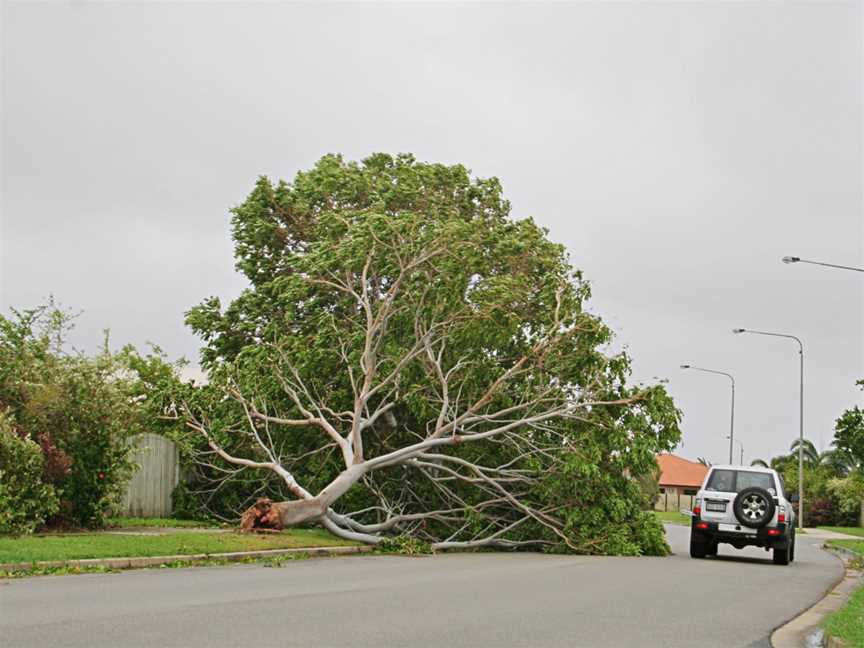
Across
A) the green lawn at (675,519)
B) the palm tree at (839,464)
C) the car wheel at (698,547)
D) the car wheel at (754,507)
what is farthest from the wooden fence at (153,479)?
the palm tree at (839,464)

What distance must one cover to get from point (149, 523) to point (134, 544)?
20.4ft

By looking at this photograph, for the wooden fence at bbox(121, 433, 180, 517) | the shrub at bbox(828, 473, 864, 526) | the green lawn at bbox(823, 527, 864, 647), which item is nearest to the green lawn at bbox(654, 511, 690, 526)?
the shrub at bbox(828, 473, 864, 526)

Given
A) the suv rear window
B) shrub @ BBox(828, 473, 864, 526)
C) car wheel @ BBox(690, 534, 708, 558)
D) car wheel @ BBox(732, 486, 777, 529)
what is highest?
the suv rear window

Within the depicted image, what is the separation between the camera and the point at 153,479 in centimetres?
2662

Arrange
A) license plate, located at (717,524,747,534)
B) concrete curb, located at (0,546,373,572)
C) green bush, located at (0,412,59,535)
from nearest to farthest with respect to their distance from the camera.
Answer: concrete curb, located at (0,546,373,572) → green bush, located at (0,412,59,535) → license plate, located at (717,524,747,534)

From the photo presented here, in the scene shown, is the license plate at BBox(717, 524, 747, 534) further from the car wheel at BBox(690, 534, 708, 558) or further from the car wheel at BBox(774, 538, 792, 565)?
the car wheel at BBox(774, 538, 792, 565)

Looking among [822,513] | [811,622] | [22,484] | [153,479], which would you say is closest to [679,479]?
[822,513]

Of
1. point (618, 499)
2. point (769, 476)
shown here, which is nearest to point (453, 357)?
point (618, 499)

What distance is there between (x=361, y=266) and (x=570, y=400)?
5835 mm

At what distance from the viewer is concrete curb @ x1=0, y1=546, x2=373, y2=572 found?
14820 mm

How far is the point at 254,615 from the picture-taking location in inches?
439

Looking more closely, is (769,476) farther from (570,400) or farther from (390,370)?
(390,370)

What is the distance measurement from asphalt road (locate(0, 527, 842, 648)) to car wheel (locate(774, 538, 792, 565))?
4.06 meters

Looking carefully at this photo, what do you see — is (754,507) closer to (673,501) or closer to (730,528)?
(730,528)
